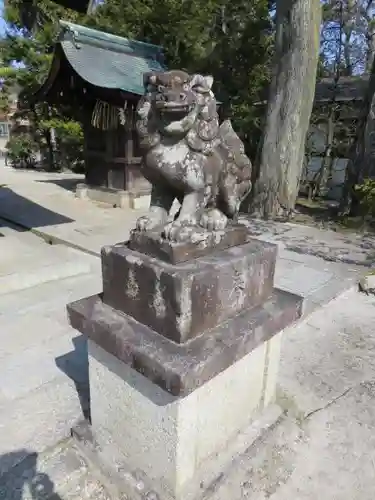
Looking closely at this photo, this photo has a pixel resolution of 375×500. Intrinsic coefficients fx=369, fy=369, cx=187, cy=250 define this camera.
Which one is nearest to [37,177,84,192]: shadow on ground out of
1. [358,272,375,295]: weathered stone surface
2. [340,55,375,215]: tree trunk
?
[340,55,375,215]: tree trunk

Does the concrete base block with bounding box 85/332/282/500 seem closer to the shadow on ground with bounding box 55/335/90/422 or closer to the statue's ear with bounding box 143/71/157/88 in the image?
the shadow on ground with bounding box 55/335/90/422

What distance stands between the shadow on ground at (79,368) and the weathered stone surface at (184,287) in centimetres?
83

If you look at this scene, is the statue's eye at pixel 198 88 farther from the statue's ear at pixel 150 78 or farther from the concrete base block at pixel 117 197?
the concrete base block at pixel 117 197

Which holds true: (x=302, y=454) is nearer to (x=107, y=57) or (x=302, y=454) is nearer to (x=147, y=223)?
(x=147, y=223)

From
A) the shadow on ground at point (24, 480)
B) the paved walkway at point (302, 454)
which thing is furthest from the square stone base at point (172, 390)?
the shadow on ground at point (24, 480)

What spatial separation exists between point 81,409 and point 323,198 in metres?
10.4

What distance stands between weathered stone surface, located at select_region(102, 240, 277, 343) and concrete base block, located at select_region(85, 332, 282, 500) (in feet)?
0.86

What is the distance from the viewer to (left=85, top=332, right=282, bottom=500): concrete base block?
1533 mm

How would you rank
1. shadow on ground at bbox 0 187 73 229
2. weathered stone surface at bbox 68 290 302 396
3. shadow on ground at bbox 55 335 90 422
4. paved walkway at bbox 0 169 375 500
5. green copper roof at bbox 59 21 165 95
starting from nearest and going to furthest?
weathered stone surface at bbox 68 290 302 396 → paved walkway at bbox 0 169 375 500 → shadow on ground at bbox 55 335 90 422 → shadow on ground at bbox 0 187 73 229 → green copper roof at bbox 59 21 165 95

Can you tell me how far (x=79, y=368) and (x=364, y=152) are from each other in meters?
6.51

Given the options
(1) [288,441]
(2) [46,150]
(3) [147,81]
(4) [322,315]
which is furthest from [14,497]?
(2) [46,150]

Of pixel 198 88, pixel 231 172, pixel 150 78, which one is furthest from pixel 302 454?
pixel 150 78

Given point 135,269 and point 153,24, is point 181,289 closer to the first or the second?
point 135,269

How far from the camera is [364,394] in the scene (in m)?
2.37
